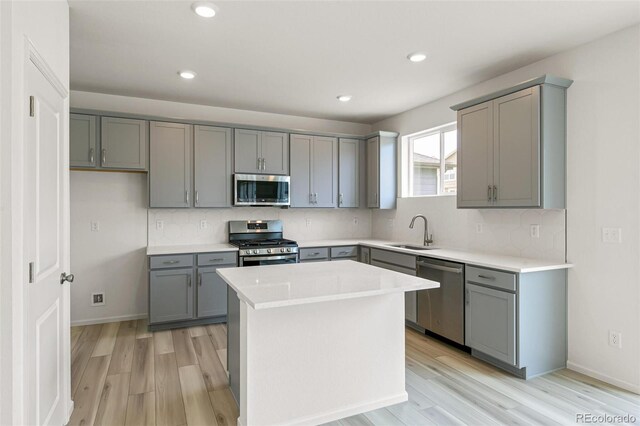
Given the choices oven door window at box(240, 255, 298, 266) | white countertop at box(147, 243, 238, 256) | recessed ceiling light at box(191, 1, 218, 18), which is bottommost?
oven door window at box(240, 255, 298, 266)

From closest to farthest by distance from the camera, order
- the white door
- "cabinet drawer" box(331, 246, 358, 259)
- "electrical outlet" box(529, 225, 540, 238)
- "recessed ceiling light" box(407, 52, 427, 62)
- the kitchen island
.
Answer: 1. the white door
2. the kitchen island
3. "recessed ceiling light" box(407, 52, 427, 62)
4. "electrical outlet" box(529, 225, 540, 238)
5. "cabinet drawer" box(331, 246, 358, 259)

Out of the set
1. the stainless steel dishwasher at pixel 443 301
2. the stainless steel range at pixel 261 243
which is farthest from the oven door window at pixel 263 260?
the stainless steel dishwasher at pixel 443 301

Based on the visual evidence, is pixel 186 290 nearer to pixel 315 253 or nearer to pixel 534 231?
pixel 315 253

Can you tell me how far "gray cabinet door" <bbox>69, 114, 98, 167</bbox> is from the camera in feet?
12.6

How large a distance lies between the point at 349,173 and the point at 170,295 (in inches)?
110

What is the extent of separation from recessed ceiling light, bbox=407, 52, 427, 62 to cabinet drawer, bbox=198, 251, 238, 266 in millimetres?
2719

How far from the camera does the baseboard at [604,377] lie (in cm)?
266

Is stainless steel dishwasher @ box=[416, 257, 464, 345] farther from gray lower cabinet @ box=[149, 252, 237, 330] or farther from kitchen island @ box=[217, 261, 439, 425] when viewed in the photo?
gray lower cabinet @ box=[149, 252, 237, 330]

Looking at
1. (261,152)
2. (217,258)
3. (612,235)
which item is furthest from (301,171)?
(612,235)

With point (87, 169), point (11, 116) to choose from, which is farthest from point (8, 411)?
point (87, 169)

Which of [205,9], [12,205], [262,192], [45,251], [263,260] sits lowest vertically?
[263,260]

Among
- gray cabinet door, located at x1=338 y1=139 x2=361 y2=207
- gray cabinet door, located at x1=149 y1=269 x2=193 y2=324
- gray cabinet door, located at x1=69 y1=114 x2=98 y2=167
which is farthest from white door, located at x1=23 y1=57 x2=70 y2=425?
gray cabinet door, located at x1=338 y1=139 x2=361 y2=207

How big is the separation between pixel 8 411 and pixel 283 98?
3.73 meters

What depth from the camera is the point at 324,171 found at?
511 cm
